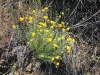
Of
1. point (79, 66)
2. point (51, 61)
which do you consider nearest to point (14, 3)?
point (51, 61)

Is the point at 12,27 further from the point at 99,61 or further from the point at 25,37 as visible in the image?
the point at 99,61

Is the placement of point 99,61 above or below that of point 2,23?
below

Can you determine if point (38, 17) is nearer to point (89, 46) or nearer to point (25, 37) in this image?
point (25, 37)

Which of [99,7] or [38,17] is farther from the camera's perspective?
[99,7]

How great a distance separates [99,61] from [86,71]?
10.0 inches

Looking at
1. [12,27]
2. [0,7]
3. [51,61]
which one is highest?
[0,7]

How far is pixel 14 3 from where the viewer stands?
3559 millimetres

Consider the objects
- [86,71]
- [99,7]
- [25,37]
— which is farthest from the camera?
[99,7]

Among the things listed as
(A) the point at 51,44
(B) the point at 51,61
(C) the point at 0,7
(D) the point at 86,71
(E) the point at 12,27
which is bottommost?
(D) the point at 86,71

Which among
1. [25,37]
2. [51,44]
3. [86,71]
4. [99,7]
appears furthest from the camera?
[99,7]

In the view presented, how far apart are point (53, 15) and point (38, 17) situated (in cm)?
36

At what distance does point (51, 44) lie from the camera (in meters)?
3.07

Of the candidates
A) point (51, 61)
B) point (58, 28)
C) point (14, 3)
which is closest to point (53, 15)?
point (58, 28)

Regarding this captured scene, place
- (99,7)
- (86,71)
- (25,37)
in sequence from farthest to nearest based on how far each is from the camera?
1. (99,7)
2. (86,71)
3. (25,37)
